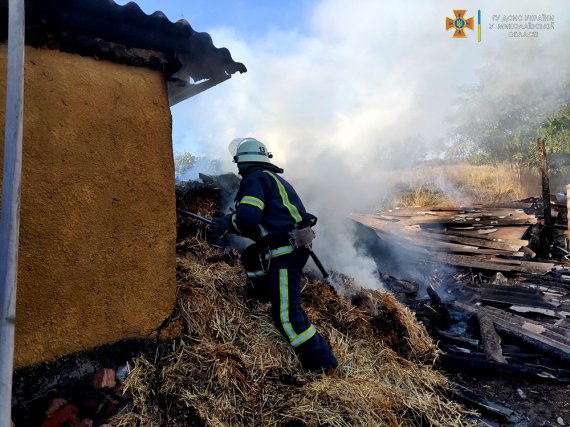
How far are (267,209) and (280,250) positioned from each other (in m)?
0.39

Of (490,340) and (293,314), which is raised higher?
(293,314)

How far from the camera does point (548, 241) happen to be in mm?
11758

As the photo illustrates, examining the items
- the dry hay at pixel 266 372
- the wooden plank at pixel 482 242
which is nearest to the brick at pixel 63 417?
the dry hay at pixel 266 372

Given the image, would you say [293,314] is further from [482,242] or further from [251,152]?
[482,242]

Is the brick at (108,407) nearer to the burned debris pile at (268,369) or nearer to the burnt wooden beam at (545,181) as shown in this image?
the burned debris pile at (268,369)

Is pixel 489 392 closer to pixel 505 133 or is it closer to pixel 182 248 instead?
pixel 182 248

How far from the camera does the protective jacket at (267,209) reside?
3.38m

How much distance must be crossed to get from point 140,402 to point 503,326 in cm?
508

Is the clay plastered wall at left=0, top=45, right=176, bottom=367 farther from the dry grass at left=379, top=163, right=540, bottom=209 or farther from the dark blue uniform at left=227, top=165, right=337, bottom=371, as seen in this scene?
the dry grass at left=379, top=163, right=540, bottom=209

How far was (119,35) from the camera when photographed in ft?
9.54

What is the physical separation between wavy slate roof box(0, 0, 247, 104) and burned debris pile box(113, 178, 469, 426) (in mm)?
1914

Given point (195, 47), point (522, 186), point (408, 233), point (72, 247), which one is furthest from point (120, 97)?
point (522, 186)

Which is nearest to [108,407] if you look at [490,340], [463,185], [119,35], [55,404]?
[55,404]

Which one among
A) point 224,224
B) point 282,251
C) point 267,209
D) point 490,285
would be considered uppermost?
point 267,209
